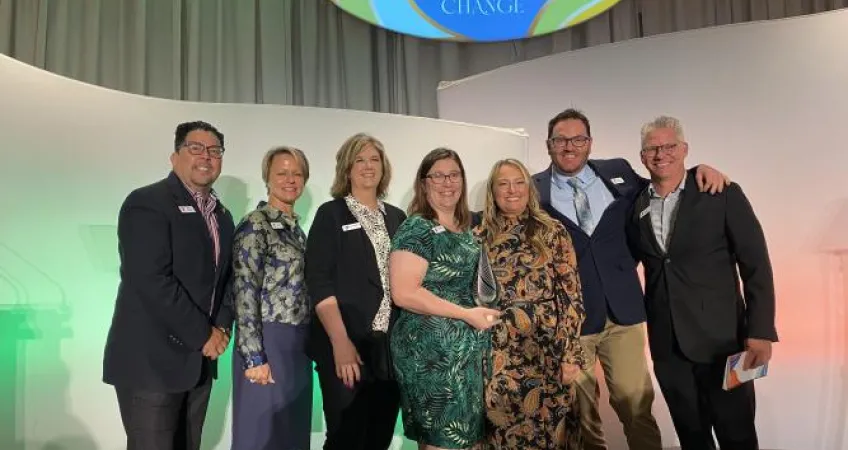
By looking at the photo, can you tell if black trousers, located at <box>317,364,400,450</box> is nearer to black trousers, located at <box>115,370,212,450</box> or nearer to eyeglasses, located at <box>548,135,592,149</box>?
black trousers, located at <box>115,370,212,450</box>

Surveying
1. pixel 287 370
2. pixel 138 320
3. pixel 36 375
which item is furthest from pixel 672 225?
pixel 36 375

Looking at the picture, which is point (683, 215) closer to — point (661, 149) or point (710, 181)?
point (710, 181)

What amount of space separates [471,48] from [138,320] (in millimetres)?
3772

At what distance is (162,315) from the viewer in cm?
201

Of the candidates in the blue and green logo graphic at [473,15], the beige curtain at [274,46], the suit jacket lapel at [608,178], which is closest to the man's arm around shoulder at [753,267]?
the suit jacket lapel at [608,178]

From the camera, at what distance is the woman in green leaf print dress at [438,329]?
1932 mm

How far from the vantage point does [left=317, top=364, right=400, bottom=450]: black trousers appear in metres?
2.13

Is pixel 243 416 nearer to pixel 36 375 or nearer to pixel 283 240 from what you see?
pixel 283 240

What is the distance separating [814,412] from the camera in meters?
2.94

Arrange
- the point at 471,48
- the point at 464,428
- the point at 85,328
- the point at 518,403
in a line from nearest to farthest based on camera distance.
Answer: the point at 464,428
the point at 518,403
the point at 85,328
the point at 471,48

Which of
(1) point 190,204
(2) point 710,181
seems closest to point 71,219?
(1) point 190,204

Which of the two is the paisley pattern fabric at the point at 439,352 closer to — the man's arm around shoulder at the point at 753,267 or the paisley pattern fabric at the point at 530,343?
the paisley pattern fabric at the point at 530,343

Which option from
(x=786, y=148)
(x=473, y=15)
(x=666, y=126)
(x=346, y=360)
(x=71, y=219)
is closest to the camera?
(x=346, y=360)

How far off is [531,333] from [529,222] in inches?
14.8
